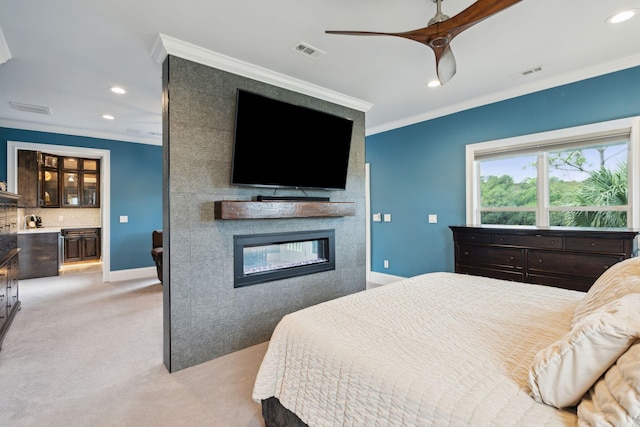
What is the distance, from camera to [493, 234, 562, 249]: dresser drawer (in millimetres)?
2840

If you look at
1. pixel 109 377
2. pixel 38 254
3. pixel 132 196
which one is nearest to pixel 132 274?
pixel 132 196

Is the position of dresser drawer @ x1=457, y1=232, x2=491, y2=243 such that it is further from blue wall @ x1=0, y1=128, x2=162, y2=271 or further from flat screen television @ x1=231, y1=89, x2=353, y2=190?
blue wall @ x1=0, y1=128, x2=162, y2=271

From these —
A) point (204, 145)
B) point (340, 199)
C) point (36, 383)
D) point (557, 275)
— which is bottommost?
point (36, 383)

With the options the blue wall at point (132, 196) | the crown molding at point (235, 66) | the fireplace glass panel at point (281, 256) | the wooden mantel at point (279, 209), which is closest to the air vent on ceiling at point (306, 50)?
the crown molding at point (235, 66)

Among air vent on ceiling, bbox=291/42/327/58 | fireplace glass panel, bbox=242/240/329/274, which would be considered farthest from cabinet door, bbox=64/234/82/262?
air vent on ceiling, bbox=291/42/327/58

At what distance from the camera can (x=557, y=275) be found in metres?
2.84

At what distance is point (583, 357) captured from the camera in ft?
2.84

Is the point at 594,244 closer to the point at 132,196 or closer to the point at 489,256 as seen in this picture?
the point at 489,256

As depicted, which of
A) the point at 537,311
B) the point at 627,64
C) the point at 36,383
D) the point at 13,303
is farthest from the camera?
the point at 13,303

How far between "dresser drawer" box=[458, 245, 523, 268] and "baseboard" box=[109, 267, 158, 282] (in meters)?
5.30

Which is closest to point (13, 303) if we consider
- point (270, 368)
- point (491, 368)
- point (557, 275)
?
point (270, 368)

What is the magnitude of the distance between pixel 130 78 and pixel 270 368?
314 cm

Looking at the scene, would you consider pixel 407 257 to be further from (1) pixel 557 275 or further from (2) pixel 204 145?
(2) pixel 204 145

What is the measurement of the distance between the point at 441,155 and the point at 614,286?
318 cm
